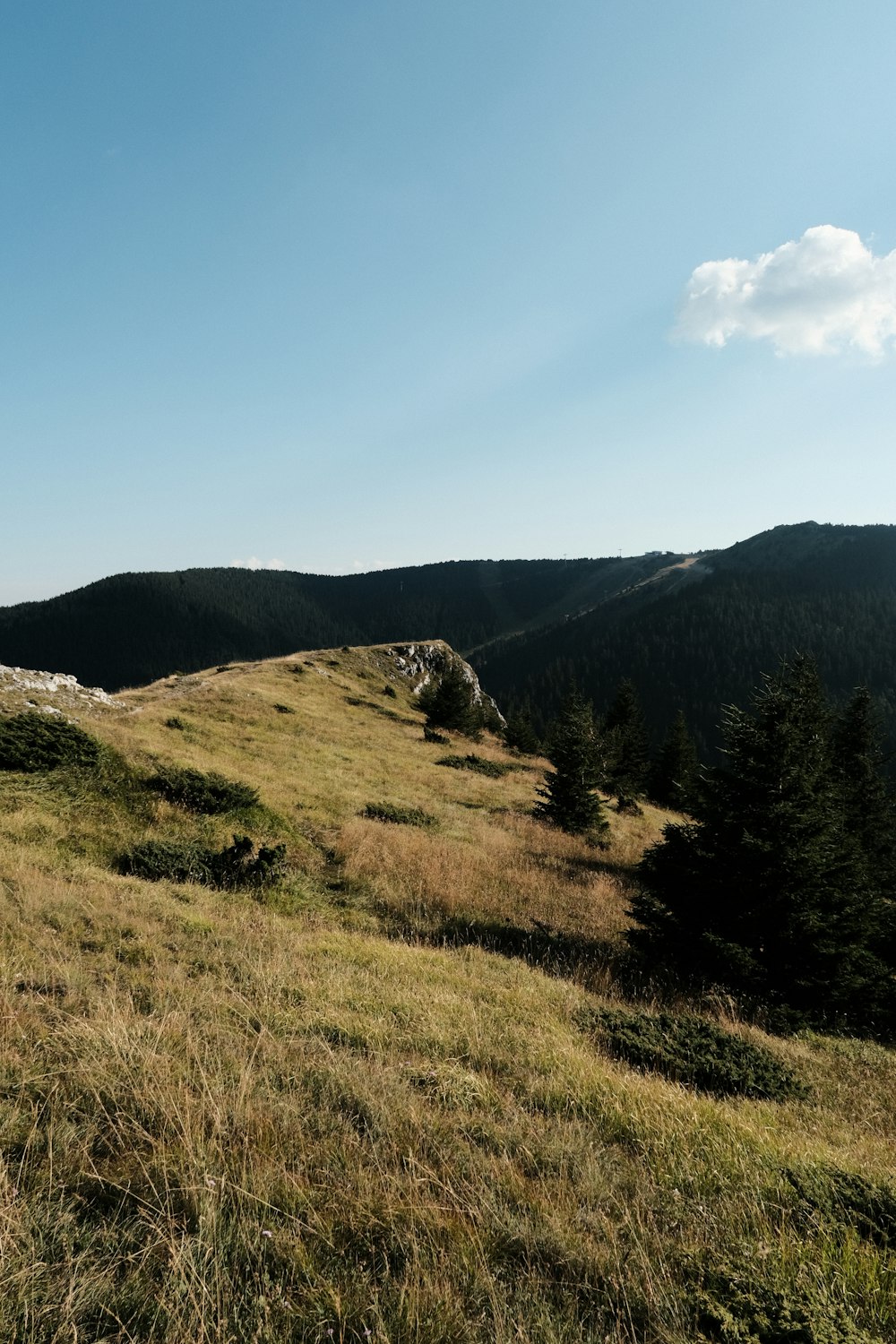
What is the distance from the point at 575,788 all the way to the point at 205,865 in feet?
56.5

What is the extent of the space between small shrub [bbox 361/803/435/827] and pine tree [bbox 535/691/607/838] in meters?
7.58

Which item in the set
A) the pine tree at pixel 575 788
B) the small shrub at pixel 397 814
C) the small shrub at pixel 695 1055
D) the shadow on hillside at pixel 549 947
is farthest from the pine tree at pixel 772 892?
the pine tree at pixel 575 788

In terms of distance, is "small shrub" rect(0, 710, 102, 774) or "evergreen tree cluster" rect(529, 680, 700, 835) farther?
"evergreen tree cluster" rect(529, 680, 700, 835)

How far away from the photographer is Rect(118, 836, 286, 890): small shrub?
10898 millimetres

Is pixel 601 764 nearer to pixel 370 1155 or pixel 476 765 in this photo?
pixel 476 765

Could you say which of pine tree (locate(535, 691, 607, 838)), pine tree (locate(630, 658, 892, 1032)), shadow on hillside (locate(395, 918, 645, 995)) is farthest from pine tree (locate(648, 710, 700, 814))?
shadow on hillside (locate(395, 918, 645, 995))

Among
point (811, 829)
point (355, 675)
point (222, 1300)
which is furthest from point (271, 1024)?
point (355, 675)

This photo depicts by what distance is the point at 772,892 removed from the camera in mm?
Answer: 10133

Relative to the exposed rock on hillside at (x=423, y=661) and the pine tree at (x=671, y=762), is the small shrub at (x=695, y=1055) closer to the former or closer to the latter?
the pine tree at (x=671, y=762)

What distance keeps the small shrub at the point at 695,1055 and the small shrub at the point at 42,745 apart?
13.6m

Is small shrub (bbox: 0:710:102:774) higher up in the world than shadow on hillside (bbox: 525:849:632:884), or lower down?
higher up

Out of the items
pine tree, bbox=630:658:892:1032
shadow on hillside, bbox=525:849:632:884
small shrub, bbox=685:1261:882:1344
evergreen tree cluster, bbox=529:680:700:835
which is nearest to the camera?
small shrub, bbox=685:1261:882:1344

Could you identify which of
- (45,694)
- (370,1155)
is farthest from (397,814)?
(370,1155)

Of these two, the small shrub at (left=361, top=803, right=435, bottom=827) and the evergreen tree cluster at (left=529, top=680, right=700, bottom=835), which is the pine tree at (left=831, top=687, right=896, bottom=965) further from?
the small shrub at (left=361, top=803, right=435, bottom=827)
